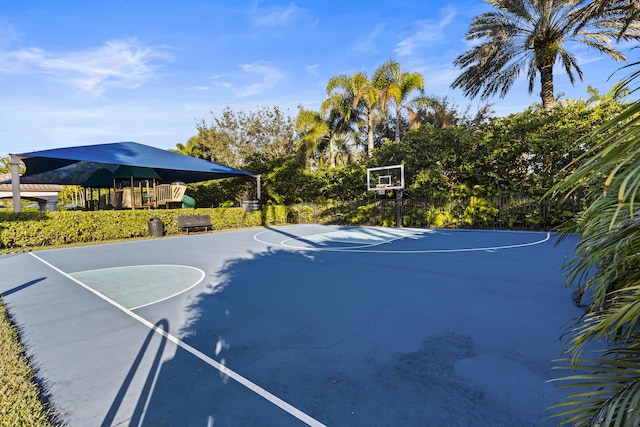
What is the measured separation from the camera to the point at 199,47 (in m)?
12.3

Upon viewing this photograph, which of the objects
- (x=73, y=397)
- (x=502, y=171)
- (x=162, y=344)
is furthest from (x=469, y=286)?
(x=502, y=171)

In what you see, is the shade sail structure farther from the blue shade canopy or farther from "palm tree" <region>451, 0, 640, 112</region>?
"palm tree" <region>451, 0, 640, 112</region>

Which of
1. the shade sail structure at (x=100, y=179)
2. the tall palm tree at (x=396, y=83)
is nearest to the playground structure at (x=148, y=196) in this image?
the shade sail structure at (x=100, y=179)

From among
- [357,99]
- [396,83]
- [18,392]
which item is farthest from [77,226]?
[396,83]

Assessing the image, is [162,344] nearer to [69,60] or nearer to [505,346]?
[505,346]

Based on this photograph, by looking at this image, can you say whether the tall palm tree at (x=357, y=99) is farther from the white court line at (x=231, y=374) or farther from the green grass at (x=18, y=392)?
the green grass at (x=18, y=392)

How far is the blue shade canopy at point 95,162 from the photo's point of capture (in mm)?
11703

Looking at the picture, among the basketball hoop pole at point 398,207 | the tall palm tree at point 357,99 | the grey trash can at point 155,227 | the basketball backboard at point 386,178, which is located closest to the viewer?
the grey trash can at point 155,227

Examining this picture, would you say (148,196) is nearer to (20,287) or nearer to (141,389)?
(20,287)

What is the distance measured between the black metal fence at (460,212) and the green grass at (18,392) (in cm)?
1233

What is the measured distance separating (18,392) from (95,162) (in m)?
12.0

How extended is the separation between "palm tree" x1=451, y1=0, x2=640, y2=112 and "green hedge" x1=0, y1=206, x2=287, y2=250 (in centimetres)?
1474

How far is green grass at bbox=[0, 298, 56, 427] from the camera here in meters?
2.05

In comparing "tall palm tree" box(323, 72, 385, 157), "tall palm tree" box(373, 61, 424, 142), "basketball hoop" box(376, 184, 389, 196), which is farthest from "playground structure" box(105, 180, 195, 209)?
"tall palm tree" box(373, 61, 424, 142)
